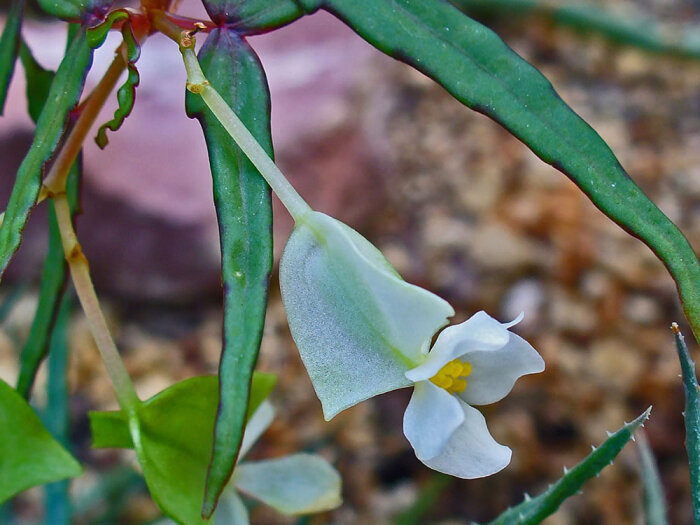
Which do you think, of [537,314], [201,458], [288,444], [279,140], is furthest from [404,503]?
[201,458]

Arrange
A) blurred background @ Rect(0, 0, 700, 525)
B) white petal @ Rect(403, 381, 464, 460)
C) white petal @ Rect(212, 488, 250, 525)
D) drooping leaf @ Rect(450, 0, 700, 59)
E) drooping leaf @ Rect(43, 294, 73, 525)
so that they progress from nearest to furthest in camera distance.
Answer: white petal @ Rect(403, 381, 464, 460), white petal @ Rect(212, 488, 250, 525), drooping leaf @ Rect(43, 294, 73, 525), blurred background @ Rect(0, 0, 700, 525), drooping leaf @ Rect(450, 0, 700, 59)

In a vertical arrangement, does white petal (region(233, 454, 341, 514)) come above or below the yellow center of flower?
below

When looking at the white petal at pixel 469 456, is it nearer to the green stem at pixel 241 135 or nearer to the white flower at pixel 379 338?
the white flower at pixel 379 338

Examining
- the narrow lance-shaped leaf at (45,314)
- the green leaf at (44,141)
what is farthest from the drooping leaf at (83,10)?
the narrow lance-shaped leaf at (45,314)

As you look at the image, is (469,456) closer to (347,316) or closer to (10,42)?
(347,316)

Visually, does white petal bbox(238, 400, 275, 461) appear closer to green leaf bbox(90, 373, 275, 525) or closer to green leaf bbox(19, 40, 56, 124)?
green leaf bbox(90, 373, 275, 525)

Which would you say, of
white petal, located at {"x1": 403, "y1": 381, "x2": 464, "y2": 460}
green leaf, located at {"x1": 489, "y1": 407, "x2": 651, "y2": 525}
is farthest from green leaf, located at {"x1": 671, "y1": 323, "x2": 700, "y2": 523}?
white petal, located at {"x1": 403, "y1": 381, "x2": 464, "y2": 460}
